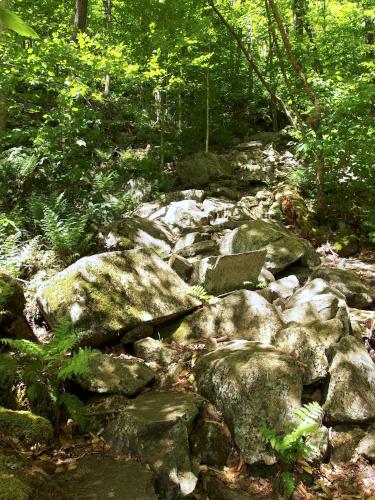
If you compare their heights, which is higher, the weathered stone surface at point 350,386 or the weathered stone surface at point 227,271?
the weathered stone surface at point 227,271

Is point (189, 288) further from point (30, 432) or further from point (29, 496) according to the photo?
point (29, 496)

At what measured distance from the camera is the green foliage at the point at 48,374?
3.29 metres

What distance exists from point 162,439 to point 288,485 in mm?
1086

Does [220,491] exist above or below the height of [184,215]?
below

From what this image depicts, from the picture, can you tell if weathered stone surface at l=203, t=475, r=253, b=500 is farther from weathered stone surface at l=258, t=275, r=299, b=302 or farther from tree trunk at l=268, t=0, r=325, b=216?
tree trunk at l=268, t=0, r=325, b=216

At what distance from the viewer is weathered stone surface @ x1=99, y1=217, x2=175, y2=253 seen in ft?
23.9

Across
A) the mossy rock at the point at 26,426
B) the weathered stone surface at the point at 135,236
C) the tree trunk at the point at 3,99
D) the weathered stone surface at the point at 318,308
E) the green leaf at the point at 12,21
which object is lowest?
the mossy rock at the point at 26,426

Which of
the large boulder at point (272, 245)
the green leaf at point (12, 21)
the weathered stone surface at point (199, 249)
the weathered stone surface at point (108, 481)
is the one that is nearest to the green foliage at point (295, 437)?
the weathered stone surface at point (108, 481)

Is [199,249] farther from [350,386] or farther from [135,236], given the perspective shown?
[350,386]

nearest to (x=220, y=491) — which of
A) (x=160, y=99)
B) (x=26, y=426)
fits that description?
(x=26, y=426)

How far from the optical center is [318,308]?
5062 mm

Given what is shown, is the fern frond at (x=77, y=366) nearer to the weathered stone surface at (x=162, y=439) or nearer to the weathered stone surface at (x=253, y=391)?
the weathered stone surface at (x=162, y=439)

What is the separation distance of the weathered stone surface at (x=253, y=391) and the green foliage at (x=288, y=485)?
16cm

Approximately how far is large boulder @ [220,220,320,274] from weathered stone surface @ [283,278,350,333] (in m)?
1.40
